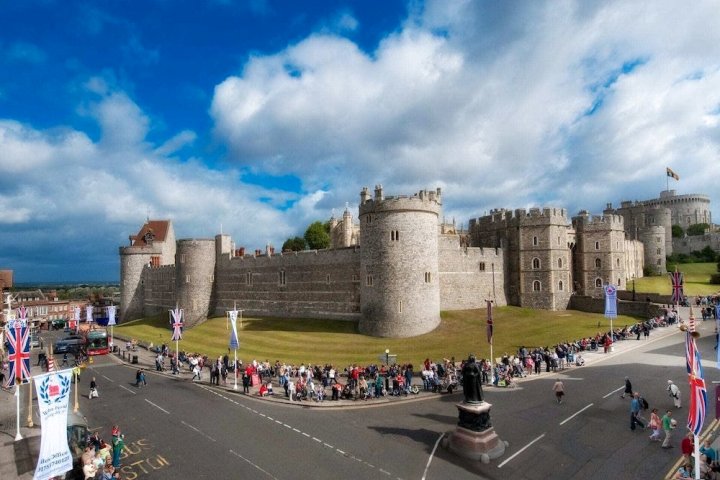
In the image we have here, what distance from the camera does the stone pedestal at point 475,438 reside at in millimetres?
15164

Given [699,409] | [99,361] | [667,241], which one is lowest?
[99,361]

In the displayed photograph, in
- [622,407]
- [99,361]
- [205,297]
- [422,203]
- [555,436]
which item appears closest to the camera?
[555,436]

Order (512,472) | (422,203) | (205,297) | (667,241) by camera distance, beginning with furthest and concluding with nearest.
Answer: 1. (667,241)
2. (205,297)
3. (422,203)
4. (512,472)

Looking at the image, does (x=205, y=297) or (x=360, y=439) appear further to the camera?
(x=205, y=297)

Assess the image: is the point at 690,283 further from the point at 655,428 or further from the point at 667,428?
the point at 667,428

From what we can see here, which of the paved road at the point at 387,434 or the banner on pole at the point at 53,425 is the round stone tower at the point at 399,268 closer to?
the paved road at the point at 387,434

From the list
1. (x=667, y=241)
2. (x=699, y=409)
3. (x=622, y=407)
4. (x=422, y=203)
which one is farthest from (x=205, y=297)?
(x=667, y=241)

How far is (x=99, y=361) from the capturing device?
3825cm

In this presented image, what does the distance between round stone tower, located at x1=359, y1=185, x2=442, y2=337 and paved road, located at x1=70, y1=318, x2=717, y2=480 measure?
15.4m

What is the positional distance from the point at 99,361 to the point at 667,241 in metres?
95.6

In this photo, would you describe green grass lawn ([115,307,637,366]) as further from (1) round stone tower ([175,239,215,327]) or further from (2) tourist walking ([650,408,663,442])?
(2) tourist walking ([650,408,663,442])

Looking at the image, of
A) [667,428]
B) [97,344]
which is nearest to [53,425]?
[667,428]

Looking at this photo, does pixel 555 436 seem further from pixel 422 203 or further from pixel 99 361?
pixel 99 361

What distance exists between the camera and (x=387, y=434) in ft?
57.2
